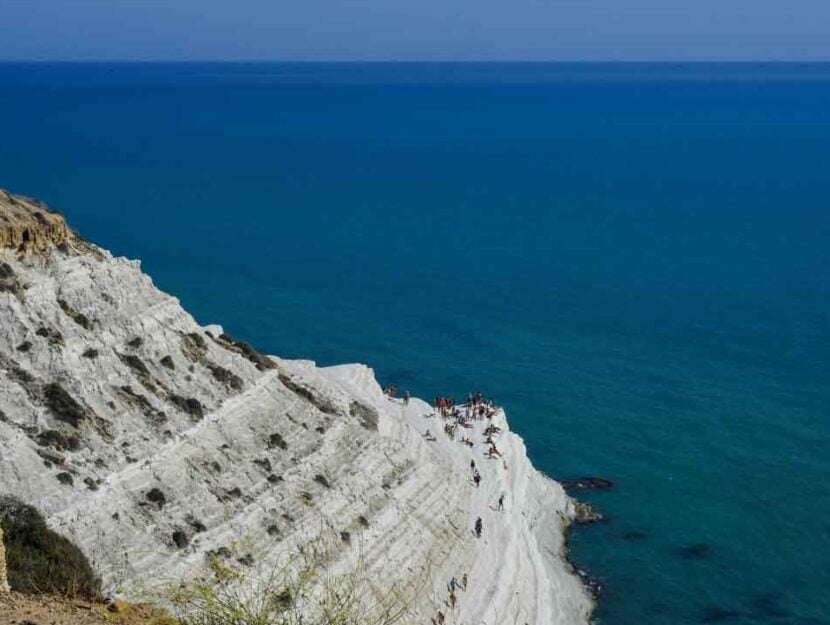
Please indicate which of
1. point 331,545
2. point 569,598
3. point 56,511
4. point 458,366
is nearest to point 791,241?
point 458,366

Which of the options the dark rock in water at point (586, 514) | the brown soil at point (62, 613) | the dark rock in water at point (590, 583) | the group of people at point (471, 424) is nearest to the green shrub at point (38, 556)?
the brown soil at point (62, 613)

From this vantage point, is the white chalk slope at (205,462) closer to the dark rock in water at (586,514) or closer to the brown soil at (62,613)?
the dark rock in water at (586,514)

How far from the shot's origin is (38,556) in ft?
104

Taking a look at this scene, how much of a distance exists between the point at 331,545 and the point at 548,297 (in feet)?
185

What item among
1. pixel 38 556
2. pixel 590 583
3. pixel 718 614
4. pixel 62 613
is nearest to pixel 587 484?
pixel 590 583

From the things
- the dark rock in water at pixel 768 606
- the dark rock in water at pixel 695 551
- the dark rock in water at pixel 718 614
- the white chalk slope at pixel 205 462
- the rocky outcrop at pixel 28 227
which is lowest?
the dark rock in water at pixel 718 614

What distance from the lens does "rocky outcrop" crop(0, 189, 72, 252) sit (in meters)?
40.4

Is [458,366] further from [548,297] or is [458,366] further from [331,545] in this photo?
[331,545]

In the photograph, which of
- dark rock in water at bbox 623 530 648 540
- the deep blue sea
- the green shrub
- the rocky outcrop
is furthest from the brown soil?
dark rock in water at bbox 623 530 648 540

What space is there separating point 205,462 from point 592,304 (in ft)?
187

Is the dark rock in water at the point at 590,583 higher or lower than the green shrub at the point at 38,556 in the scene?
lower

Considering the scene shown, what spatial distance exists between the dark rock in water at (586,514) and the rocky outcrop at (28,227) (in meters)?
27.3

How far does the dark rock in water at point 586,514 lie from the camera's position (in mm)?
52938

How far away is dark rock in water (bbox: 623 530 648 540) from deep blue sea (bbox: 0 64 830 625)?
1.72 ft
